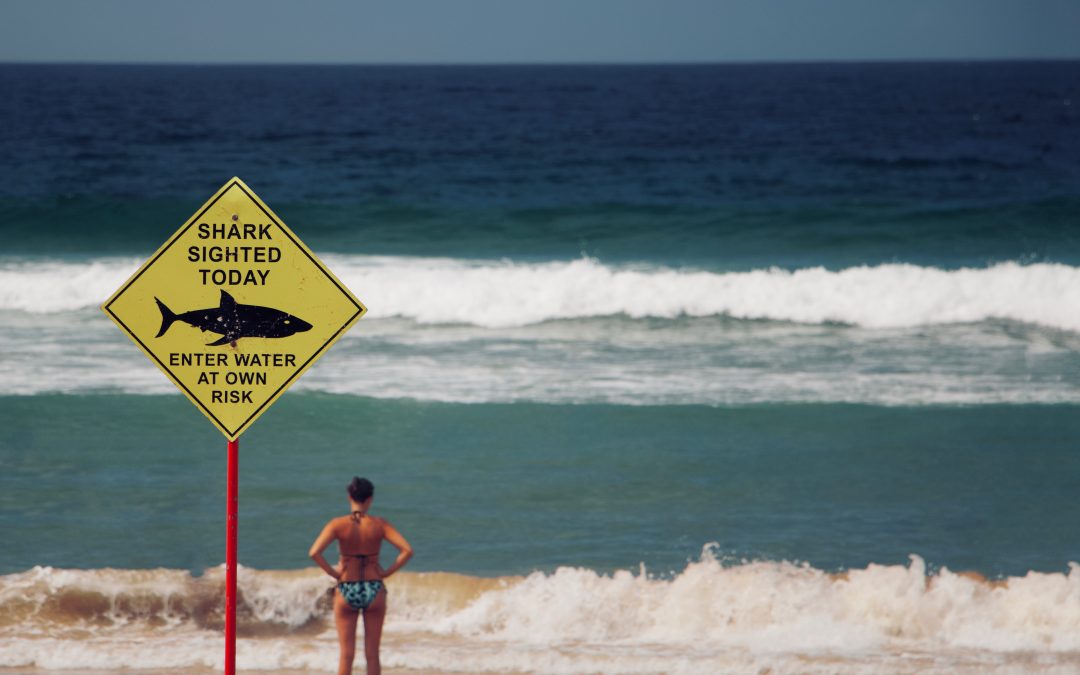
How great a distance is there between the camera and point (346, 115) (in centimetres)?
5922

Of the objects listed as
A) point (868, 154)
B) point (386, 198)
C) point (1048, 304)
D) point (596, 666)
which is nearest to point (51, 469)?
point (596, 666)

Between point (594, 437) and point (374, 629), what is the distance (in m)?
6.15

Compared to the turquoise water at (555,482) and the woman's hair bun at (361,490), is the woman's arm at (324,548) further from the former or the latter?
the turquoise water at (555,482)

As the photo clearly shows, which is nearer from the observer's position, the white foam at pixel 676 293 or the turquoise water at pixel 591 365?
the turquoise water at pixel 591 365

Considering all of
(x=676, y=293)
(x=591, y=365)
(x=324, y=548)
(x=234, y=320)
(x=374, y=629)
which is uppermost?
(x=676, y=293)

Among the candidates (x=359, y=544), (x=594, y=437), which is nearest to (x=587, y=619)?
(x=359, y=544)

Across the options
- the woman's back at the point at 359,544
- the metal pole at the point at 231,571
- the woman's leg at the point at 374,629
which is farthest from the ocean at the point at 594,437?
the metal pole at the point at 231,571

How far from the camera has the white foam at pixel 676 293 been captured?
18.9 m

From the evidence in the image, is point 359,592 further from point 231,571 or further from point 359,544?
point 231,571

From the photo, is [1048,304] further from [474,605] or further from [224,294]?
[224,294]

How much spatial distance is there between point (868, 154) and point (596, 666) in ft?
115

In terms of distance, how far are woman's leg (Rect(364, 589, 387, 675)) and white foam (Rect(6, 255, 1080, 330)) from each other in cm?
1222

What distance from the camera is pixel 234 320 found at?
17.3 feet

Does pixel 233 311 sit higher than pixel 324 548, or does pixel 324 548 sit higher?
pixel 233 311
